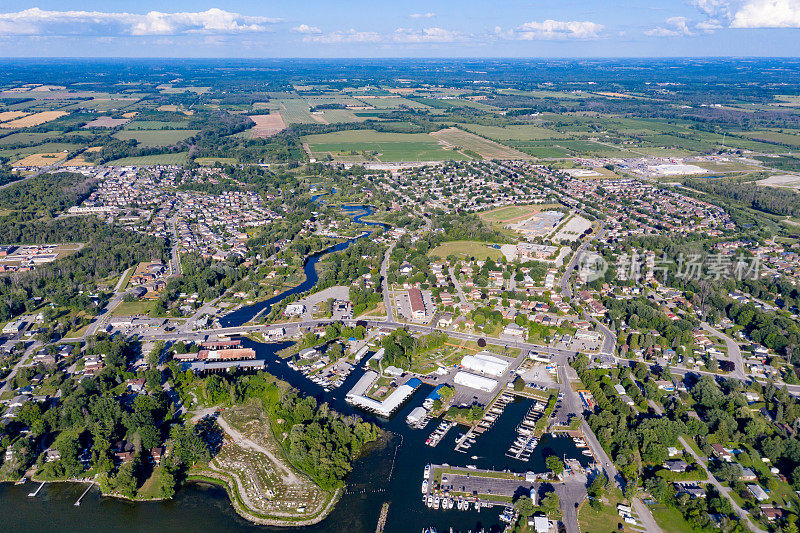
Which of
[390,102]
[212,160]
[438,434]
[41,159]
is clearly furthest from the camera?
[390,102]

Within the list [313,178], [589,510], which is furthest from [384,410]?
[313,178]

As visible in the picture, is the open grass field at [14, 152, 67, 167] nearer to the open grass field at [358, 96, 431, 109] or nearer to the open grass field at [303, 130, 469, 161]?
the open grass field at [303, 130, 469, 161]

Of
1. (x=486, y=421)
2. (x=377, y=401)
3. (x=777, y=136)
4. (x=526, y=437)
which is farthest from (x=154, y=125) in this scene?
(x=777, y=136)

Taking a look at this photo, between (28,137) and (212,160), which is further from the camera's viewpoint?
(28,137)

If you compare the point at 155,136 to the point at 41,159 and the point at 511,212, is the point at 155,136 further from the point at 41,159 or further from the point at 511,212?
the point at 511,212

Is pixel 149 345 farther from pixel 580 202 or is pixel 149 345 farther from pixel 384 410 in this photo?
pixel 580 202

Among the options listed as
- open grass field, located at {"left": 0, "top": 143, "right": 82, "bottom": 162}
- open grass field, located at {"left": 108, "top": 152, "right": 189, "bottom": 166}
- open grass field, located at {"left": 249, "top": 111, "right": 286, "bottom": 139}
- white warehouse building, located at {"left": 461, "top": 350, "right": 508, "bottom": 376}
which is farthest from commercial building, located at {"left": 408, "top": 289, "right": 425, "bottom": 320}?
open grass field, located at {"left": 0, "top": 143, "right": 82, "bottom": 162}
